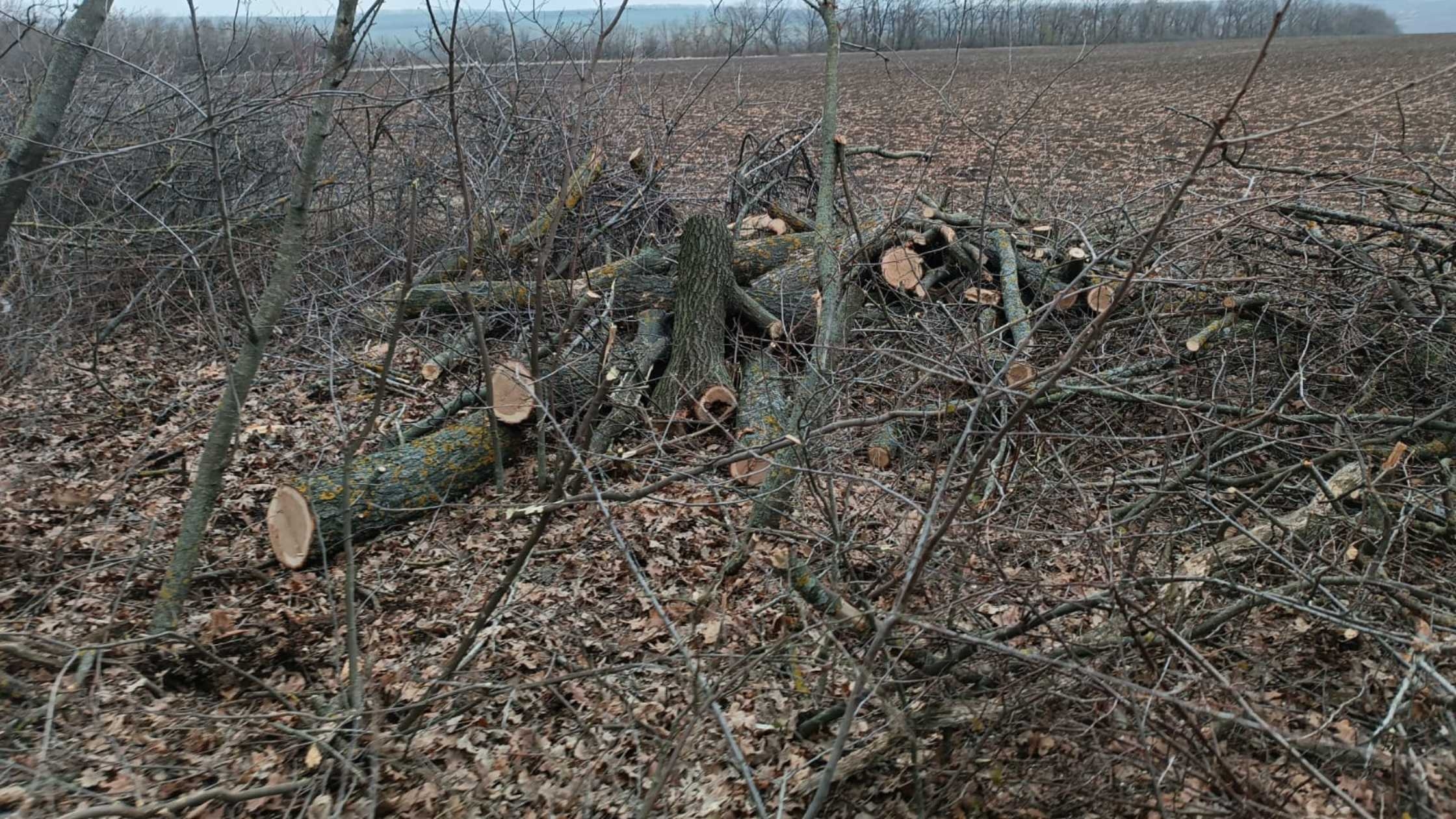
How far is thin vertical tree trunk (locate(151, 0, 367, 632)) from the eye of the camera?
3.33 metres

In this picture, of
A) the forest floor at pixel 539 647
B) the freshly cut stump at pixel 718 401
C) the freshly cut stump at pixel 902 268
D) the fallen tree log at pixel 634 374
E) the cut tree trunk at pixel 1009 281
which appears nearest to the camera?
the forest floor at pixel 539 647

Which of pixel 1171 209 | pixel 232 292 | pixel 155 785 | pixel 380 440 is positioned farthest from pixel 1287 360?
pixel 232 292

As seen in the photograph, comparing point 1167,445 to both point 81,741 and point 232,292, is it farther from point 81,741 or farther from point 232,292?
Answer: point 232,292

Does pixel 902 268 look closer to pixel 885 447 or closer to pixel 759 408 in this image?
pixel 759 408

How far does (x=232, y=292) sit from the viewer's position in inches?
301

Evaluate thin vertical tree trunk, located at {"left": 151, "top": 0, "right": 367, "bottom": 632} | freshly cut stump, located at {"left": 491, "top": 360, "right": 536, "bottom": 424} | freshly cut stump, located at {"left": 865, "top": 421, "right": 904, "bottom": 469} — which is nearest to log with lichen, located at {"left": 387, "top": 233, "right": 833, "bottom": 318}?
freshly cut stump, located at {"left": 491, "top": 360, "right": 536, "bottom": 424}

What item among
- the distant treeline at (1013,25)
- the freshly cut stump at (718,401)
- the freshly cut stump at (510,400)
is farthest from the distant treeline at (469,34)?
the freshly cut stump at (718,401)

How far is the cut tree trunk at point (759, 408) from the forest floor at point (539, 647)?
0.25 meters

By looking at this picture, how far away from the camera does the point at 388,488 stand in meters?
4.82

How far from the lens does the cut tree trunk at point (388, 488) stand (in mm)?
4445

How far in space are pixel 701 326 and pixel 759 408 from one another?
75 centimetres

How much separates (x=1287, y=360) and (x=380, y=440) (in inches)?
210

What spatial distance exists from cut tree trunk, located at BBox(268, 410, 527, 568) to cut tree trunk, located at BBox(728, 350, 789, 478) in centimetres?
132

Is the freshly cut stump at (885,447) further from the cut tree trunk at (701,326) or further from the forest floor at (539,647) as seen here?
the cut tree trunk at (701,326)
